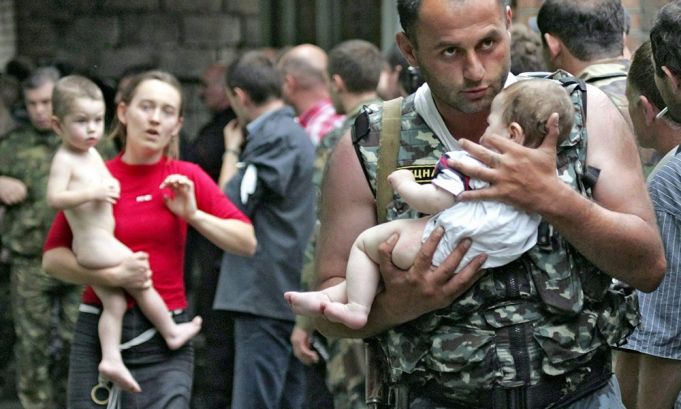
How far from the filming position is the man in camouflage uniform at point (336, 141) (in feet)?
20.3

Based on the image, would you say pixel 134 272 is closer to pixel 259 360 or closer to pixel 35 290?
pixel 259 360

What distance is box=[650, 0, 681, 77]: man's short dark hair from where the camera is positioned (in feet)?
11.0

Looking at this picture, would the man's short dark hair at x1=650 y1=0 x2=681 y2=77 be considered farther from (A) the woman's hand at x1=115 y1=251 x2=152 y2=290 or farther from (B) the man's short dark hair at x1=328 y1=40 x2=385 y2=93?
(B) the man's short dark hair at x1=328 y1=40 x2=385 y2=93

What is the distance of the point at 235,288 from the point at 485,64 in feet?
12.6

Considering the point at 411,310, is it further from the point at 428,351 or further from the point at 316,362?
the point at 316,362

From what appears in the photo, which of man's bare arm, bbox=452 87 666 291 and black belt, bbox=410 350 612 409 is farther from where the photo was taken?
black belt, bbox=410 350 612 409

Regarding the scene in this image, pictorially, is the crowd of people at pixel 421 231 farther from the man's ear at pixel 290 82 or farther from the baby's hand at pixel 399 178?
the man's ear at pixel 290 82

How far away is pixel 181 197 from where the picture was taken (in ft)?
17.1

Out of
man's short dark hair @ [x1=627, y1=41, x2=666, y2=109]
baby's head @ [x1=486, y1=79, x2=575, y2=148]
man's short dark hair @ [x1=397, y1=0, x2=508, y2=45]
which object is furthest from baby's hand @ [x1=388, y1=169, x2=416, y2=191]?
man's short dark hair @ [x1=627, y1=41, x2=666, y2=109]

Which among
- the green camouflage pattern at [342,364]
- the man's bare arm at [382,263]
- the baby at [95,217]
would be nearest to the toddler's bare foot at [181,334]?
the baby at [95,217]

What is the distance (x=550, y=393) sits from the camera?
319cm

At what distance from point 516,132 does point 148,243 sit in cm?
252

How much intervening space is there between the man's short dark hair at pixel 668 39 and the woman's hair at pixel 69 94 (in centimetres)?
266

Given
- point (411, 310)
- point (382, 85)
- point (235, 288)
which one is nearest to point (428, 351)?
point (411, 310)
